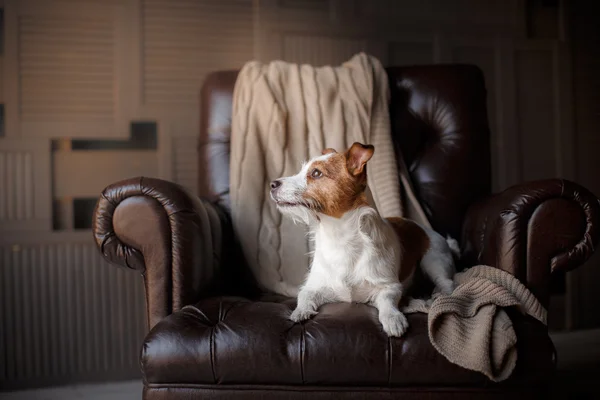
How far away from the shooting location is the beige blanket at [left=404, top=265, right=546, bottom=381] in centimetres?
125

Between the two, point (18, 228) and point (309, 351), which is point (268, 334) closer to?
point (309, 351)

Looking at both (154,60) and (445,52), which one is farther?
(445,52)

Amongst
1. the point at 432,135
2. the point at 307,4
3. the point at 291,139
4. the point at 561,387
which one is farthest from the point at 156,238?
the point at 307,4

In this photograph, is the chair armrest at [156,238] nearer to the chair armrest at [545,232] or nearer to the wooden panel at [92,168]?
the chair armrest at [545,232]

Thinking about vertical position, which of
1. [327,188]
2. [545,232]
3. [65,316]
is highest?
[327,188]

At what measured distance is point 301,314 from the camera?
1.37 metres

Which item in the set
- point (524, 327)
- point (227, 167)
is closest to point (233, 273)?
point (227, 167)

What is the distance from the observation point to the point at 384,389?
1.28m

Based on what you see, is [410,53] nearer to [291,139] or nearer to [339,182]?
[291,139]

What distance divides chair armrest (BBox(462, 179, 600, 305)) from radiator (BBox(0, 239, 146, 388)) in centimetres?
165

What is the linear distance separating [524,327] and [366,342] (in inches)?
14.1

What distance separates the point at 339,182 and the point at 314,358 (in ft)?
1.55

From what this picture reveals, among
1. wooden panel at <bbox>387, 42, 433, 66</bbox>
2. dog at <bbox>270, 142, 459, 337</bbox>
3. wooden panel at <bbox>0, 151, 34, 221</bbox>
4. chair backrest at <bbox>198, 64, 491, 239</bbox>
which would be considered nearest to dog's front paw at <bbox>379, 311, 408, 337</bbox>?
dog at <bbox>270, 142, 459, 337</bbox>

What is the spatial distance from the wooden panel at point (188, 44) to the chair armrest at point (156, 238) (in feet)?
3.85
